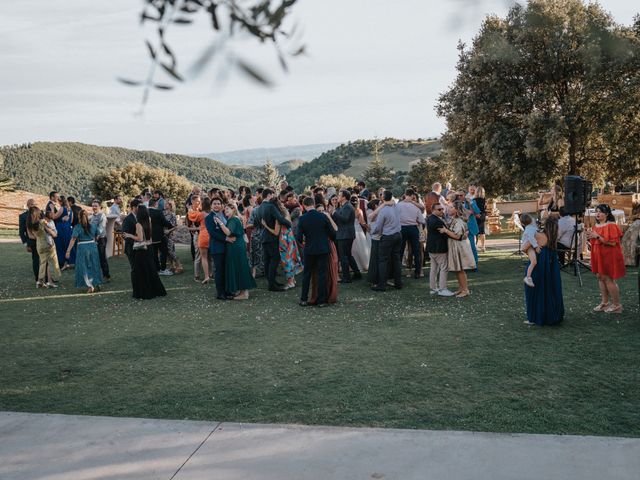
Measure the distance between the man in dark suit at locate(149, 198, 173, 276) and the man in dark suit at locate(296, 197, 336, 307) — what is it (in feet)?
13.7

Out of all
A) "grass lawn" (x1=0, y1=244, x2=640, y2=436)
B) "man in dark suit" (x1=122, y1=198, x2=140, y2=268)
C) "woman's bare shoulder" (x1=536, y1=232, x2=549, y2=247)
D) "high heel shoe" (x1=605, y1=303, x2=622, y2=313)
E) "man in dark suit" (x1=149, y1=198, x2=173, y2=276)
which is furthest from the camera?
"man in dark suit" (x1=149, y1=198, x2=173, y2=276)

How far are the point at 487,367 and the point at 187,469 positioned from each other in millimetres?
3164

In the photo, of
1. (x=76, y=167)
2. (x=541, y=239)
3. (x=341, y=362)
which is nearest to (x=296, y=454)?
(x=341, y=362)

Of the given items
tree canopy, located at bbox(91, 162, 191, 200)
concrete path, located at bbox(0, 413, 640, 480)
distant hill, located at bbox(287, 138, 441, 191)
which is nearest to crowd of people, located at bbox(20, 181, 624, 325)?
concrete path, located at bbox(0, 413, 640, 480)

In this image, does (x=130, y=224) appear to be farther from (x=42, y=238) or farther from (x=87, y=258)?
(x=42, y=238)

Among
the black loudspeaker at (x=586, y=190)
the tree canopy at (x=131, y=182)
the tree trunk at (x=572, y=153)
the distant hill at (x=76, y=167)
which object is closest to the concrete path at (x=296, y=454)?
the black loudspeaker at (x=586, y=190)

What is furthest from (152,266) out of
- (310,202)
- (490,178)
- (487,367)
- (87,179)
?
(87,179)

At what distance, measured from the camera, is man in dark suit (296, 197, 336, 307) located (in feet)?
30.3

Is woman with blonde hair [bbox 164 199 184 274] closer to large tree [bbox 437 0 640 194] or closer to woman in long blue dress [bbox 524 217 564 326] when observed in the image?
woman in long blue dress [bbox 524 217 564 326]

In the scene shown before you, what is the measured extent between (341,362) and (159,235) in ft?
25.9

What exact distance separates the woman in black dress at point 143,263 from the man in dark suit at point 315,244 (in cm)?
285

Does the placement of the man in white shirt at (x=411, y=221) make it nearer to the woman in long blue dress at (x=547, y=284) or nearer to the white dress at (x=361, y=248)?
the white dress at (x=361, y=248)

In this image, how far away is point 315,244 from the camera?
925cm

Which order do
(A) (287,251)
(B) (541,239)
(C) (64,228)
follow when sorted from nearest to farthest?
(B) (541,239)
(A) (287,251)
(C) (64,228)
